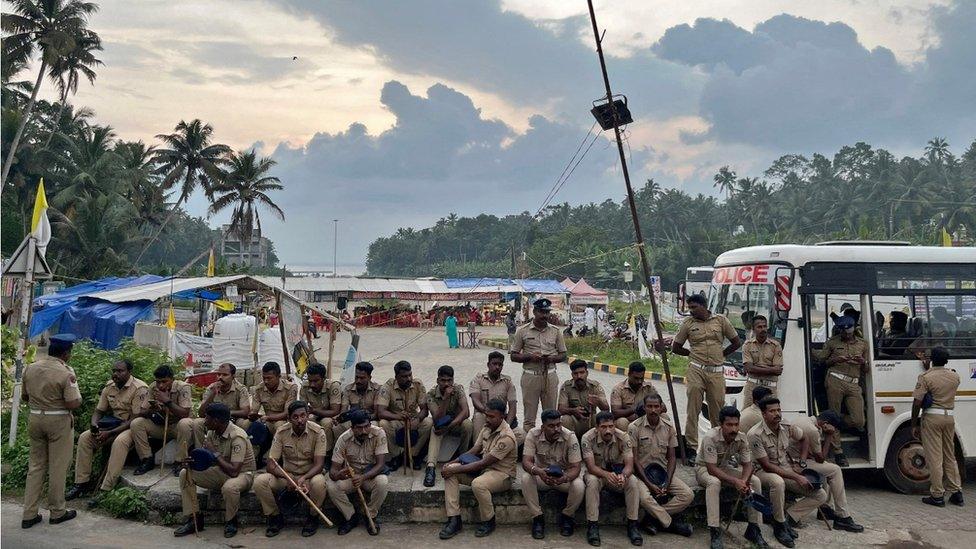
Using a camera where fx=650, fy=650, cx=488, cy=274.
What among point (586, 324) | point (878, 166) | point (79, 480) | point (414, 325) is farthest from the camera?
point (878, 166)

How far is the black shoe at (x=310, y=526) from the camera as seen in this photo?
609cm

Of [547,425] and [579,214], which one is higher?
[579,214]

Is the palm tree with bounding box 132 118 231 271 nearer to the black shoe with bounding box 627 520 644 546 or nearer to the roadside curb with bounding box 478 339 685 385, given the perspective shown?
the roadside curb with bounding box 478 339 685 385

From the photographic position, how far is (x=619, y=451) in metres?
6.25

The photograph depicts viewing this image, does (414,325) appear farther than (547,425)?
Yes

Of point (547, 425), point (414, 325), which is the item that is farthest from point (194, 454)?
point (414, 325)

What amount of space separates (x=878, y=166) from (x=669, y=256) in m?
27.1

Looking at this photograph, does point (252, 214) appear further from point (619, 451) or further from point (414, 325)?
point (619, 451)

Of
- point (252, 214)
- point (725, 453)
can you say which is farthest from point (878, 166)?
point (725, 453)

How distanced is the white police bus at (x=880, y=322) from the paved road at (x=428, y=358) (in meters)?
4.75

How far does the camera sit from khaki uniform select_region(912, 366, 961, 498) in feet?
22.9

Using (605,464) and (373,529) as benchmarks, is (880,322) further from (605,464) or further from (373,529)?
(373,529)

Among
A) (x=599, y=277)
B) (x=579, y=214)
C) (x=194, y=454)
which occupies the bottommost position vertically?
(x=194, y=454)

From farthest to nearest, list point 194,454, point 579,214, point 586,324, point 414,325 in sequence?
point 579,214 → point 414,325 → point 586,324 → point 194,454
